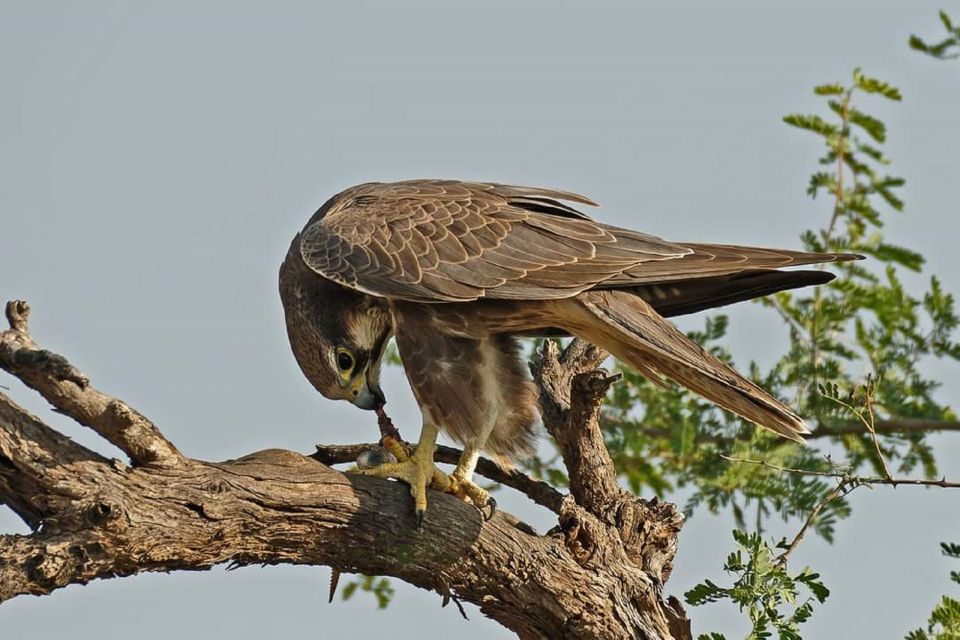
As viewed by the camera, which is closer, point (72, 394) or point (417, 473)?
point (72, 394)

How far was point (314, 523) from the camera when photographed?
13.4ft

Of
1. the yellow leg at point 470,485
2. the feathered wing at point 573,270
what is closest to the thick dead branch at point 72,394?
the yellow leg at point 470,485

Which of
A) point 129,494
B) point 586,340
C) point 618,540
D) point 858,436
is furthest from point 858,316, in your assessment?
point 129,494

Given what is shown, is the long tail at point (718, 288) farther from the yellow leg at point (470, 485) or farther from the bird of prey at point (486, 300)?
the yellow leg at point (470, 485)

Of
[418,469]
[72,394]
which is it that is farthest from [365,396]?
[72,394]

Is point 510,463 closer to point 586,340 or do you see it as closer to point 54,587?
point 586,340

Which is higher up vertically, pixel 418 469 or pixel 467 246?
pixel 467 246

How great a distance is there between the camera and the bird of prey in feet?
16.0

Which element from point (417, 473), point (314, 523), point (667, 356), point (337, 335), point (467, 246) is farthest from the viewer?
point (337, 335)

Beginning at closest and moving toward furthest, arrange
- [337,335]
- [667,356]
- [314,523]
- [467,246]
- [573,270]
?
[314,523] < [667,356] < [573,270] < [467,246] < [337,335]

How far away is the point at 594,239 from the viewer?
522 cm

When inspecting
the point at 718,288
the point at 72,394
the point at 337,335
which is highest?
the point at 718,288

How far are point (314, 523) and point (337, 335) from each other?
138 cm

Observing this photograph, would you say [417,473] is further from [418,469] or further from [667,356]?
[667,356]
